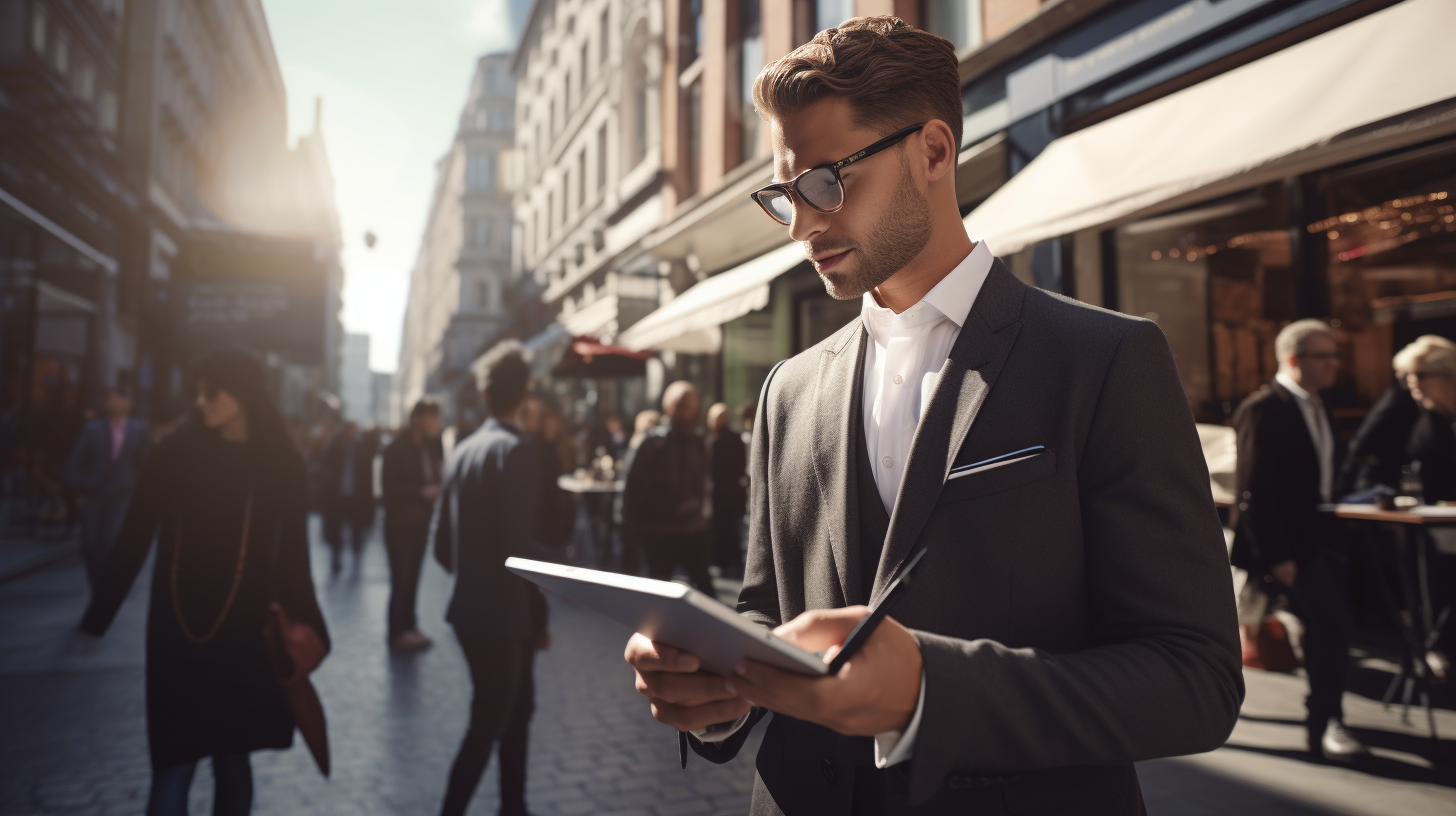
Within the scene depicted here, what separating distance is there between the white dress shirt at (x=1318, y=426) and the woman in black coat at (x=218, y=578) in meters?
4.92

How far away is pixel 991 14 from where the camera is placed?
9.09 meters

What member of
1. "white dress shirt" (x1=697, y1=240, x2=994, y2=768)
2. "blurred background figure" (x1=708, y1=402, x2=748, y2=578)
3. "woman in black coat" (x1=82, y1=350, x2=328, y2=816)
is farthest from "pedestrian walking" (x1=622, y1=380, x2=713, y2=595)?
"white dress shirt" (x1=697, y1=240, x2=994, y2=768)

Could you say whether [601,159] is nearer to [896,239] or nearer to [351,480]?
[351,480]

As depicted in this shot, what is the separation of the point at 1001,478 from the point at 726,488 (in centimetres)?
766

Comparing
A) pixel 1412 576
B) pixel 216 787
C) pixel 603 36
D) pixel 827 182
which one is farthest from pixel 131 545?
pixel 603 36

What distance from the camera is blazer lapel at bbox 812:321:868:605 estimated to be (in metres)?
1.33

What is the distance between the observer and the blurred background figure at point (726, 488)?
876 cm

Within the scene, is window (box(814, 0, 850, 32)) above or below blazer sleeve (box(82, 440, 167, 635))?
above

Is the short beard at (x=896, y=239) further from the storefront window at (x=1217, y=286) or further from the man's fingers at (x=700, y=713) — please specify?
the storefront window at (x=1217, y=286)

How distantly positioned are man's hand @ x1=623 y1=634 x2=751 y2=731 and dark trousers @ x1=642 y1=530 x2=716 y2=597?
6.48 metres

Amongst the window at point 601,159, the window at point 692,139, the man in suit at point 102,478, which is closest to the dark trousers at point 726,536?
the man in suit at point 102,478

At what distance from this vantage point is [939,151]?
1393mm

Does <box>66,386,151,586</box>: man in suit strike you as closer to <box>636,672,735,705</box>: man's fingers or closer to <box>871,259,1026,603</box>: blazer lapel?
<box>636,672,735,705</box>: man's fingers

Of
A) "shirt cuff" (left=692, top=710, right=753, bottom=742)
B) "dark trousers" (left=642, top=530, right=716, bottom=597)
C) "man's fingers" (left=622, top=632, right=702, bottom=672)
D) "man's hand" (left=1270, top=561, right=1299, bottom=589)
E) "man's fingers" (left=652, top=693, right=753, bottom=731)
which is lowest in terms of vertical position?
"dark trousers" (left=642, top=530, right=716, bottom=597)
